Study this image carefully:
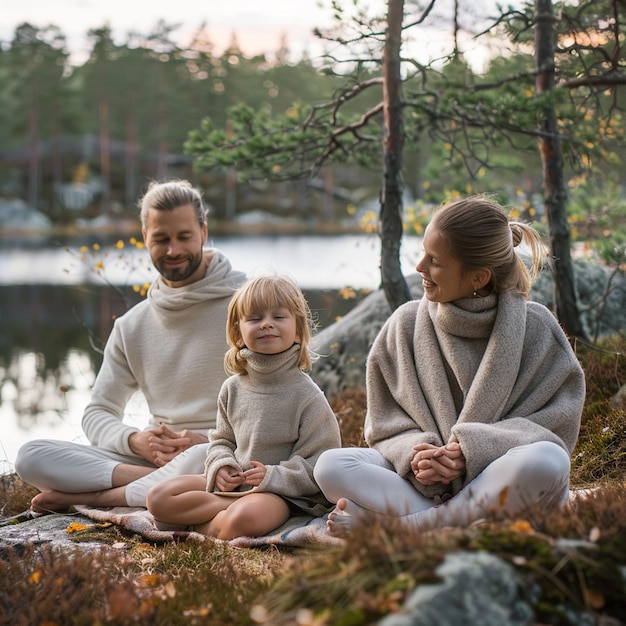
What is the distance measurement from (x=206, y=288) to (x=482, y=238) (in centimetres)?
203

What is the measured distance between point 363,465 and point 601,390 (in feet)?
8.35

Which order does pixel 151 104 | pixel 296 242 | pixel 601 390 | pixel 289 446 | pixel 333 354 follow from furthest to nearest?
pixel 151 104 → pixel 296 242 → pixel 333 354 → pixel 601 390 → pixel 289 446

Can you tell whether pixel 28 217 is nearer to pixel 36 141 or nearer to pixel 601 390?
pixel 36 141

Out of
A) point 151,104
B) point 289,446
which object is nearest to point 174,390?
point 289,446

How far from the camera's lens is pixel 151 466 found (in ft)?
16.6

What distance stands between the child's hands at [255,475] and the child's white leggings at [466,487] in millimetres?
397

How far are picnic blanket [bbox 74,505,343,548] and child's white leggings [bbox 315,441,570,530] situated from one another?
0.20 meters

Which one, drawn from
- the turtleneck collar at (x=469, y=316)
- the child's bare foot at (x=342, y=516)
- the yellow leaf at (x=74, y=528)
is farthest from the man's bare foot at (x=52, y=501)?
the turtleneck collar at (x=469, y=316)

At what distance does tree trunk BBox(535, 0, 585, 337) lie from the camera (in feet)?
21.4

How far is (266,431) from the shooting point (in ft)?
13.5

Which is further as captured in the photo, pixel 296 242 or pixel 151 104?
pixel 151 104

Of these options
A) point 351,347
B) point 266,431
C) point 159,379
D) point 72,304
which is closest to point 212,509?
point 266,431

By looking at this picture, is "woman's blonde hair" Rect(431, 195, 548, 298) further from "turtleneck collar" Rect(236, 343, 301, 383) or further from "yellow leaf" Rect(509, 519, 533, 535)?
"yellow leaf" Rect(509, 519, 533, 535)

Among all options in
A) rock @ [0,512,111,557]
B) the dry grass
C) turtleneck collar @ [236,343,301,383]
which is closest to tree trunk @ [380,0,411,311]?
turtleneck collar @ [236,343,301,383]
